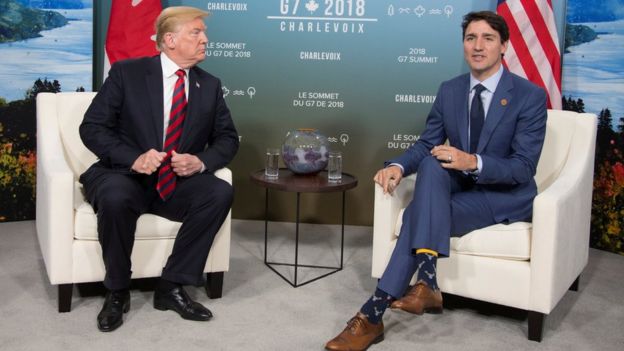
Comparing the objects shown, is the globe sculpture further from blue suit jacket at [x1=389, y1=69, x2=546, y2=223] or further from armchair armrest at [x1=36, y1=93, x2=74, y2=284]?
armchair armrest at [x1=36, y1=93, x2=74, y2=284]

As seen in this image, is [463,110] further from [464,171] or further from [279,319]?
[279,319]

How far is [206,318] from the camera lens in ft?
10.7

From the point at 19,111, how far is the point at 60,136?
1.28 meters

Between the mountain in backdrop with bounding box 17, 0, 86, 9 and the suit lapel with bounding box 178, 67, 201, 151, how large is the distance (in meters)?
1.73

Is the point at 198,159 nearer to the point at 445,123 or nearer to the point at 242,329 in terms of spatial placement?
the point at 242,329

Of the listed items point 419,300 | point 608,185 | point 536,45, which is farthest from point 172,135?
point 608,185

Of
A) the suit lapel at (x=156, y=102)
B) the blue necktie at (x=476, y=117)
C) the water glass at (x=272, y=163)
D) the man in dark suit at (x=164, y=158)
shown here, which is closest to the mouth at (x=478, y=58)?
the blue necktie at (x=476, y=117)

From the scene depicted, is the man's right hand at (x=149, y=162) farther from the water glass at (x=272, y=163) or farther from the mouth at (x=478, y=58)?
the mouth at (x=478, y=58)

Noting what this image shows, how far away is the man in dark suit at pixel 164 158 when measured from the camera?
3.24 metres

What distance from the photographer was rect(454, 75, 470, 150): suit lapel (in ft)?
11.4

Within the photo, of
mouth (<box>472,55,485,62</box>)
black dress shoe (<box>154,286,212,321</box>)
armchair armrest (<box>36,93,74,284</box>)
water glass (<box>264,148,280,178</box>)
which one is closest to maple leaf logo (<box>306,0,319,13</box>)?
water glass (<box>264,148,280,178</box>)

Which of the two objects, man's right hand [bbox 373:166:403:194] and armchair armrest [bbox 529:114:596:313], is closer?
armchair armrest [bbox 529:114:596:313]

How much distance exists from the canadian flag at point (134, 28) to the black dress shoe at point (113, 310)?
2.01 meters

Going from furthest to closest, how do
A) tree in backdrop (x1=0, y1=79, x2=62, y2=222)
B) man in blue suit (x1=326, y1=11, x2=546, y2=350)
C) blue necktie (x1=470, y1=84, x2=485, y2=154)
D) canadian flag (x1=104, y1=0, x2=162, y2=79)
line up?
1. tree in backdrop (x1=0, y1=79, x2=62, y2=222)
2. canadian flag (x1=104, y1=0, x2=162, y2=79)
3. blue necktie (x1=470, y1=84, x2=485, y2=154)
4. man in blue suit (x1=326, y1=11, x2=546, y2=350)
